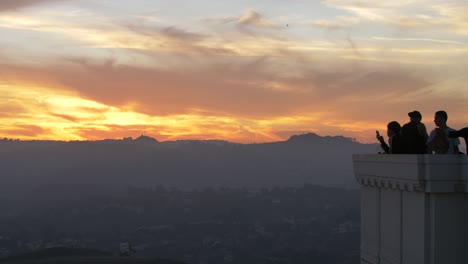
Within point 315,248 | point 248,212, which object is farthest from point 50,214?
point 315,248

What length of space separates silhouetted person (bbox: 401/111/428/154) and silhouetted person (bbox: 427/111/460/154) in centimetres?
29

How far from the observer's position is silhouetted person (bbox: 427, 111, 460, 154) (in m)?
11.1

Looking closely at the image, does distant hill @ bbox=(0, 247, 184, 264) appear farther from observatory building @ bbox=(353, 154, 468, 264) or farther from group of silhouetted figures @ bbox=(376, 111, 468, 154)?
observatory building @ bbox=(353, 154, 468, 264)

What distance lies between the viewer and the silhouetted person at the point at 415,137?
11.7 meters

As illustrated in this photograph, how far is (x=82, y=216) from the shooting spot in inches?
6767

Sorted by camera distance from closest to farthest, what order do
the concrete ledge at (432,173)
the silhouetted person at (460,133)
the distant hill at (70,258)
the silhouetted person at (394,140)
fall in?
the concrete ledge at (432,173) < the silhouetted person at (460,133) < the silhouetted person at (394,140) < the distant hill at (70,258)

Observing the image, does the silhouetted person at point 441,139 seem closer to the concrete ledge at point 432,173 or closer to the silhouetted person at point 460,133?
the silhouetted person at point 460,133

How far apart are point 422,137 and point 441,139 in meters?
0.58

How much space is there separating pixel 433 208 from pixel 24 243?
5026 inches

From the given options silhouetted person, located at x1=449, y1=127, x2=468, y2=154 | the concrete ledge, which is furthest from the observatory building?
silhouetted person, located at x1=449, y1=127, x2=468, y2=154

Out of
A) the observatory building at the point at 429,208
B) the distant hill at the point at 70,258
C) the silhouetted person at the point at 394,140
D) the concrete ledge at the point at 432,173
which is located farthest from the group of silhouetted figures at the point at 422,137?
the distant hill at the point at 70,258

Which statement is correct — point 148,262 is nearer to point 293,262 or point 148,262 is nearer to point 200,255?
point 293,262

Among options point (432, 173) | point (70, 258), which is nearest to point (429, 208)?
point (432, 173)

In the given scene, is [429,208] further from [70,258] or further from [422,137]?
[70,258]
